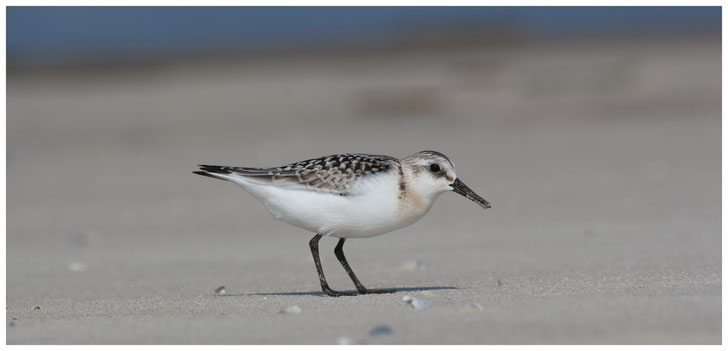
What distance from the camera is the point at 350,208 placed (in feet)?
17.8

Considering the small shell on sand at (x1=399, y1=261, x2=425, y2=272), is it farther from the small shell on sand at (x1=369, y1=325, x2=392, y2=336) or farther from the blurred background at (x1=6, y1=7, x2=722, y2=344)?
the small shell on sand at (x1=369, y1=325, x2=392, y2=336)

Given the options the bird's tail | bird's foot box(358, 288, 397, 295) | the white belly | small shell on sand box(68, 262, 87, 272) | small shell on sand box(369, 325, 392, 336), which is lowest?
small shell on sand box(369, 325, 392, 336)

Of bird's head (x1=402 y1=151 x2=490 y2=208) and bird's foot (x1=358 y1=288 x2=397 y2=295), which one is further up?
bird's head (x1=402 y1=151 x2=490 y2=208)

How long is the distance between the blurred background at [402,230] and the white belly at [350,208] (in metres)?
0.40

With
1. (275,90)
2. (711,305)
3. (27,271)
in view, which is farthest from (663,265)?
(275,90)

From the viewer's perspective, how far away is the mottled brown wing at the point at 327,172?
545 centimetres

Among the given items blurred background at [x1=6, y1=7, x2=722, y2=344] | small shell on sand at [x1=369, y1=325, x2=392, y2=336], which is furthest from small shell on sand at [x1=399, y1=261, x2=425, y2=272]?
small shell on sand at [x1=369, y1=325, x2=392, y2=336]

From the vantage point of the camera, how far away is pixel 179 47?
36.5 metres

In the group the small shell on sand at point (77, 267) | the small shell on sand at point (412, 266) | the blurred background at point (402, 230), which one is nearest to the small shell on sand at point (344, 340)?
the blurred background at point (402, 230)

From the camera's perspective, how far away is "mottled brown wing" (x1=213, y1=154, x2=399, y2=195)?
5453 mm

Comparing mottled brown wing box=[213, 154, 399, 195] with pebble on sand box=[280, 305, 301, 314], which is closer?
pebble on sand box=[280, 305, 301, 314]

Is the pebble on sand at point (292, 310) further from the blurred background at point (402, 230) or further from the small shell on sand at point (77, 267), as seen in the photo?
the small shell on sand at point (77, 267)

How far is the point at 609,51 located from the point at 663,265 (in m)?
20.4

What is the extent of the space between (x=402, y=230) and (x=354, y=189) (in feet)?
11.0
